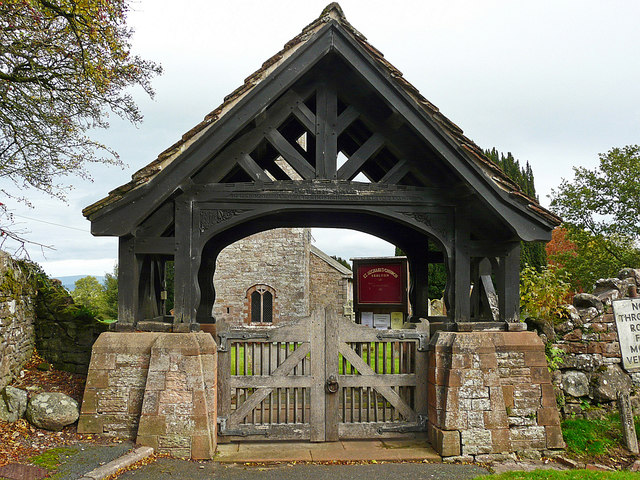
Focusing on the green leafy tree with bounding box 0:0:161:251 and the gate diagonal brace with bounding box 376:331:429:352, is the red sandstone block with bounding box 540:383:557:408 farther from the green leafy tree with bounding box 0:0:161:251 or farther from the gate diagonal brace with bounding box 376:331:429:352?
the green leafy tree with bounding box 0:0:161:251

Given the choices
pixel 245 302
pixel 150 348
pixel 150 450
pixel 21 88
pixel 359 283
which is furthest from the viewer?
pixel 245 302

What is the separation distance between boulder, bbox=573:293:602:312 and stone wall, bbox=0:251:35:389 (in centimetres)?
806

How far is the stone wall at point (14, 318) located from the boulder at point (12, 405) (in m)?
0.29

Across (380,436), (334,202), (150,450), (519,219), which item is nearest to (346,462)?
(380,436)

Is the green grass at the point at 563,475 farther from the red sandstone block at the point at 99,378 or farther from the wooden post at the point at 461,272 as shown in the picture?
the red sandstone block at the point at 99,378

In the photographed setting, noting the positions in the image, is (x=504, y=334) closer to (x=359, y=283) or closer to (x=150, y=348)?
(x=150, y=348)

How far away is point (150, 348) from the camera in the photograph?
5.71m

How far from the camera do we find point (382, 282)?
39.3 feet

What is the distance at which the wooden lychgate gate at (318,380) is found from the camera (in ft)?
20.2

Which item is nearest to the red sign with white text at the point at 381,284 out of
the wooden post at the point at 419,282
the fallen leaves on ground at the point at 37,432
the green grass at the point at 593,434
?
the wooden post at the point at 419,282

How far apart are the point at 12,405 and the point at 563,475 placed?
6.23 m

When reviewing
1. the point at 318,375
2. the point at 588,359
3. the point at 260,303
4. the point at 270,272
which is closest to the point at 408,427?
the point at 318,375

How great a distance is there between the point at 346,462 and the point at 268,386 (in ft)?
4.26

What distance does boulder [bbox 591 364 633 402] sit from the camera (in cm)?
726
